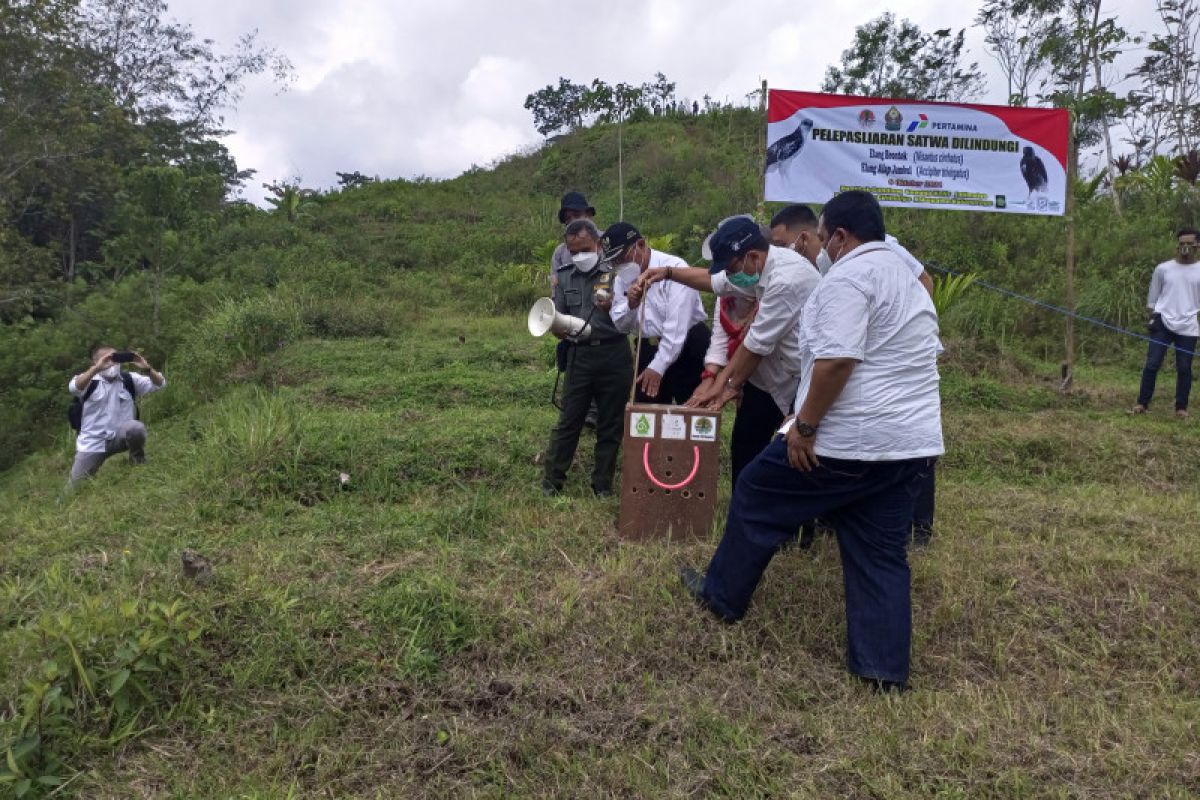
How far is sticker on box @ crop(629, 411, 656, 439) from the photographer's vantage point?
12.1 feet

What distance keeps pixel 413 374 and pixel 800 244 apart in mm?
4343

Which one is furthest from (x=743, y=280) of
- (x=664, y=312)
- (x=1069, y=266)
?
(x=1069, y=266)

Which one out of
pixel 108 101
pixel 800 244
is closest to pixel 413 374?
pixel 800 244

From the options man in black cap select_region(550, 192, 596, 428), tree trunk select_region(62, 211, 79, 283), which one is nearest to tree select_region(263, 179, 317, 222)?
tree trunk select_region(62, 211, 79, 283)

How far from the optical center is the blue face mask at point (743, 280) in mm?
3551

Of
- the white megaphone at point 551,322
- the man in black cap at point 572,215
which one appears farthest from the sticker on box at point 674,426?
the man in black cap at point 572,215

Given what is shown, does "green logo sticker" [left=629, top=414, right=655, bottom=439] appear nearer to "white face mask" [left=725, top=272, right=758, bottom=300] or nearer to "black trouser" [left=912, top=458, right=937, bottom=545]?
"white face mask" [left=725, top=272, right=758, bottom=300]

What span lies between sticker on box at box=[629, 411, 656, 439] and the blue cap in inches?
29.7

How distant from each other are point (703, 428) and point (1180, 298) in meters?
5.18

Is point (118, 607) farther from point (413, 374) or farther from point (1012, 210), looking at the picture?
point (1012, 210)

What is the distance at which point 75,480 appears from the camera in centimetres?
599

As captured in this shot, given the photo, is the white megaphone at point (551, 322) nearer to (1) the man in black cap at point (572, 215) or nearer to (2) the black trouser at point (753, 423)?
(1) the man in black cap at point (572, 215)

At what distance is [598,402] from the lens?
15.0 ft

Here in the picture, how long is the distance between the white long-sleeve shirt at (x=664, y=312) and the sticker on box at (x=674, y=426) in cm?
61
